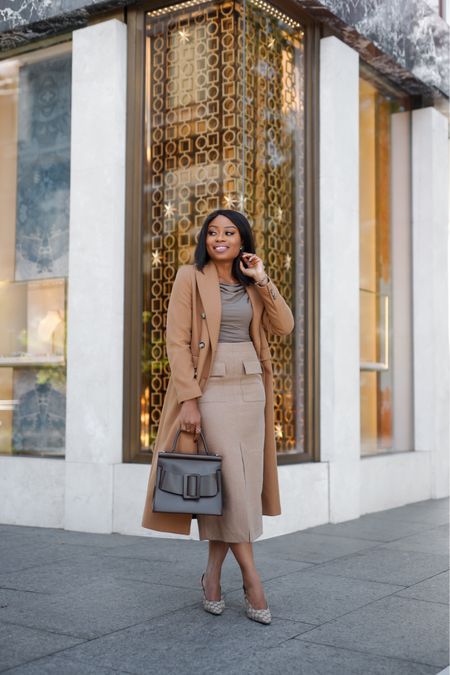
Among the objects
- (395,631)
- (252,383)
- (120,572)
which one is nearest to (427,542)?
(120,572)

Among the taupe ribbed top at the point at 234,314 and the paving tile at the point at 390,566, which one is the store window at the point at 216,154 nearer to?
the paving tile at the point at 390,566

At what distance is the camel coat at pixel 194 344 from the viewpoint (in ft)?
15.1

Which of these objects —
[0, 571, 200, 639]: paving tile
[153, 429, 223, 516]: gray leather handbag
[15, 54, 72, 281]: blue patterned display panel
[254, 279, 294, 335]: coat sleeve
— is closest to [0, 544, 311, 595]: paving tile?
[0, 571, 200, 639]: paving tile

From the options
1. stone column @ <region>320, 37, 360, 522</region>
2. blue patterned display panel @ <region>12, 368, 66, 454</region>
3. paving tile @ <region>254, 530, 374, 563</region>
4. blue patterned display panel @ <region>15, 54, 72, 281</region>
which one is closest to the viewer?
paving tile @ <region>254, 530, 374, 563</region>

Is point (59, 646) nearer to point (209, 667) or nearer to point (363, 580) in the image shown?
point (209, 667)

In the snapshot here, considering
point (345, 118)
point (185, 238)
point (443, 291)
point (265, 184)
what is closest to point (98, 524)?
point (185, 238)

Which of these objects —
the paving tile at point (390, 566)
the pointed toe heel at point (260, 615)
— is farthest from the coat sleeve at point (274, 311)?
the paving tile at point (390, 566)

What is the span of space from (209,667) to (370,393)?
6.06 m

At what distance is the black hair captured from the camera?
477 cm

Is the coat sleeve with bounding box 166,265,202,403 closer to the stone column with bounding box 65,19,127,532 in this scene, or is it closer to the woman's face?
the woman's face

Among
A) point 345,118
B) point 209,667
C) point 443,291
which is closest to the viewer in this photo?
point 209,667

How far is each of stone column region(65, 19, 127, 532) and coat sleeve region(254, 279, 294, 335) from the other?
304cm

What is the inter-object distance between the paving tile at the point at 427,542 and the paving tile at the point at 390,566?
16 centimetres

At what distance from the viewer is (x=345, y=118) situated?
27.9 ft
